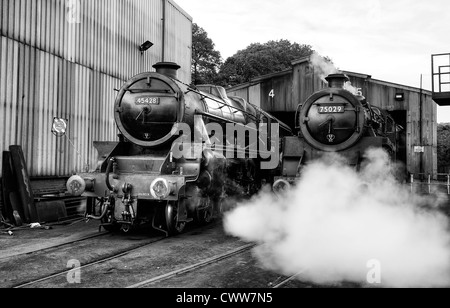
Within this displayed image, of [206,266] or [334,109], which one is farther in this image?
[334,109]

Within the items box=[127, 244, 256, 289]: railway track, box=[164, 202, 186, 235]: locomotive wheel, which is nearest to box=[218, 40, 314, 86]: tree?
box=[164, 202, 186, 235]: locomotive wheel

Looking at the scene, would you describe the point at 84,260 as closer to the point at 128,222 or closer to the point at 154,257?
the point at 154,257

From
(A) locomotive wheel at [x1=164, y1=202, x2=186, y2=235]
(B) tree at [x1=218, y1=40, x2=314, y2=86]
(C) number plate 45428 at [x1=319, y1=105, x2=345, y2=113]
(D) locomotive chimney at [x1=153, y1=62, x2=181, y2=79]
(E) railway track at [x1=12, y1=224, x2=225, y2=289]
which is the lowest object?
(E) railway track at [x1=12, y1=224, x2=225, y2=289]

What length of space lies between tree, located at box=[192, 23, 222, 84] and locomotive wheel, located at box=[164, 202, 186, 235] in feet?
134

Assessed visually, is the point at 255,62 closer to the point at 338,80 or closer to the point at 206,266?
the point at 338,80

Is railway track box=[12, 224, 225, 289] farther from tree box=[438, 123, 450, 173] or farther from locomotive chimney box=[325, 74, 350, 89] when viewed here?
tree box=[438, 123, 450, 173]

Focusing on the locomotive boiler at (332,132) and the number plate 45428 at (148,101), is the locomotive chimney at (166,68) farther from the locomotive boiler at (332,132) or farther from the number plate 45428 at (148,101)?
the locomotive boiler at (332,132)

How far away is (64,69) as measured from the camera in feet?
37.4

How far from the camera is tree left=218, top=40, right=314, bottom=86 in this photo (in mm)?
47344

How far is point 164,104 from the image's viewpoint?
8.20 metres

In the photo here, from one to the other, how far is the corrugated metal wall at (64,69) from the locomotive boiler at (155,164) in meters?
2.55

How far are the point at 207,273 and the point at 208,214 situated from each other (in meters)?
4.09

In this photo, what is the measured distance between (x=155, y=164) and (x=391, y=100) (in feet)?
45.9

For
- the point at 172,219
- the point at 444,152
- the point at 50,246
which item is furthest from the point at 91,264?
the point at 444,152
